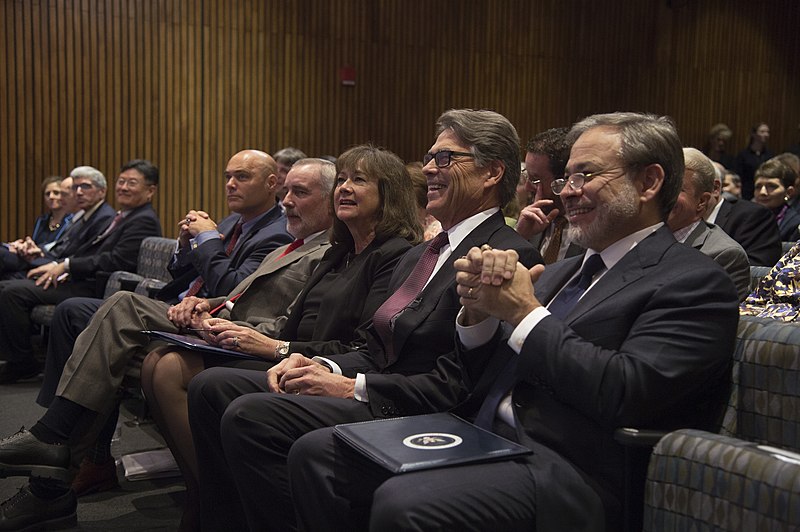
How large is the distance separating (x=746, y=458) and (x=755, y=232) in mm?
3382

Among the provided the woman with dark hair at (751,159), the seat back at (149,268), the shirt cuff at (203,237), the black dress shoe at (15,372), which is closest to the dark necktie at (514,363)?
the shirt cuff at (203,237)

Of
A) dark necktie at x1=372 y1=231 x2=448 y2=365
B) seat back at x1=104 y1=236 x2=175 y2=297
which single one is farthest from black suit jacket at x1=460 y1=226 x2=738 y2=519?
seat back at x1=104 y1=236 x2=175 y2=297

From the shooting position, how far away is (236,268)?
143 inches

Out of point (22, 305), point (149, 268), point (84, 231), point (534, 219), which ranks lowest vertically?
Answer: point (22, 305)

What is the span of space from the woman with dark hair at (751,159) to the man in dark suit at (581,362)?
27.8 feet

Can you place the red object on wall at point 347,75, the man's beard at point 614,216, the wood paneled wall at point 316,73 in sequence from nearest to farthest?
the man's beard at point 614,216 → the wood paneled wall at point 316,73 → the red object on wall at point 347,75

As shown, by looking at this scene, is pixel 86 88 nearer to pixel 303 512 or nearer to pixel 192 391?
pixel 192 391

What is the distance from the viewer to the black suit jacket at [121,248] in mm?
5242

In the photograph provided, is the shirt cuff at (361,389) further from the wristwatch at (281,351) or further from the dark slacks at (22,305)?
the dark slacks at (22,305)

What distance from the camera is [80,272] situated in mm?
5352

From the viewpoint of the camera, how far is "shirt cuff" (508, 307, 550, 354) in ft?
5.64

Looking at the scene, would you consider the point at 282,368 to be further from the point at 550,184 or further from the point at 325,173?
the point at 550,184

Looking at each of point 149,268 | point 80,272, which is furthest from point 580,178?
point 80,272

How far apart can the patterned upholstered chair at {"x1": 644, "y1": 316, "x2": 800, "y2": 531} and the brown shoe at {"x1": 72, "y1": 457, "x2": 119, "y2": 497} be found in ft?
7.79
